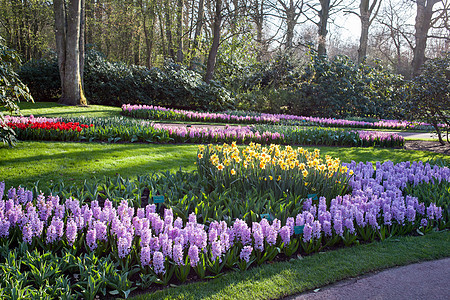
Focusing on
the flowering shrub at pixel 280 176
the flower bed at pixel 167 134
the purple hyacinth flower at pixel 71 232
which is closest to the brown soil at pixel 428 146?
the flower bed at pixel 167 134

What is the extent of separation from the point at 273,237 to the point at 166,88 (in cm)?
1318

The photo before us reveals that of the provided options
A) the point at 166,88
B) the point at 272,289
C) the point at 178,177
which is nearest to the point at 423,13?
the point at 166,88

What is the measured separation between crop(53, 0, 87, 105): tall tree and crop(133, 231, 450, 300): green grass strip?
11.6 metres

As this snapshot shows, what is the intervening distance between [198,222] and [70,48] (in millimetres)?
10827

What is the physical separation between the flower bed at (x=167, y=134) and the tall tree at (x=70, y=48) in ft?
15.8

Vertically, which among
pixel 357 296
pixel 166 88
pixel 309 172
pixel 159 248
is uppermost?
pixel 166 88

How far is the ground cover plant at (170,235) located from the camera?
99.6 inches

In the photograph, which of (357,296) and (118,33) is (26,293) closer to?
(357,296)

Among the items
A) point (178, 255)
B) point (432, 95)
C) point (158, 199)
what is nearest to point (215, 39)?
point (432, 95)

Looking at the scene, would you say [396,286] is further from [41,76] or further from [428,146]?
[41,76]

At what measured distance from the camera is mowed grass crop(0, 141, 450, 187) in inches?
190

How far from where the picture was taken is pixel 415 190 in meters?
4.21

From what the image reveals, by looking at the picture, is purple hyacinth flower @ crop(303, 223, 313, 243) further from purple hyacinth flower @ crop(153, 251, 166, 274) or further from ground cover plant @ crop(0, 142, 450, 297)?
purple hyacinth flower @ crop(153, 251, 166, 274)

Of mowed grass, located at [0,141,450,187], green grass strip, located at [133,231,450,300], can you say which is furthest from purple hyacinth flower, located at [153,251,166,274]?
mowed grass, located at [0,141,450,187]
